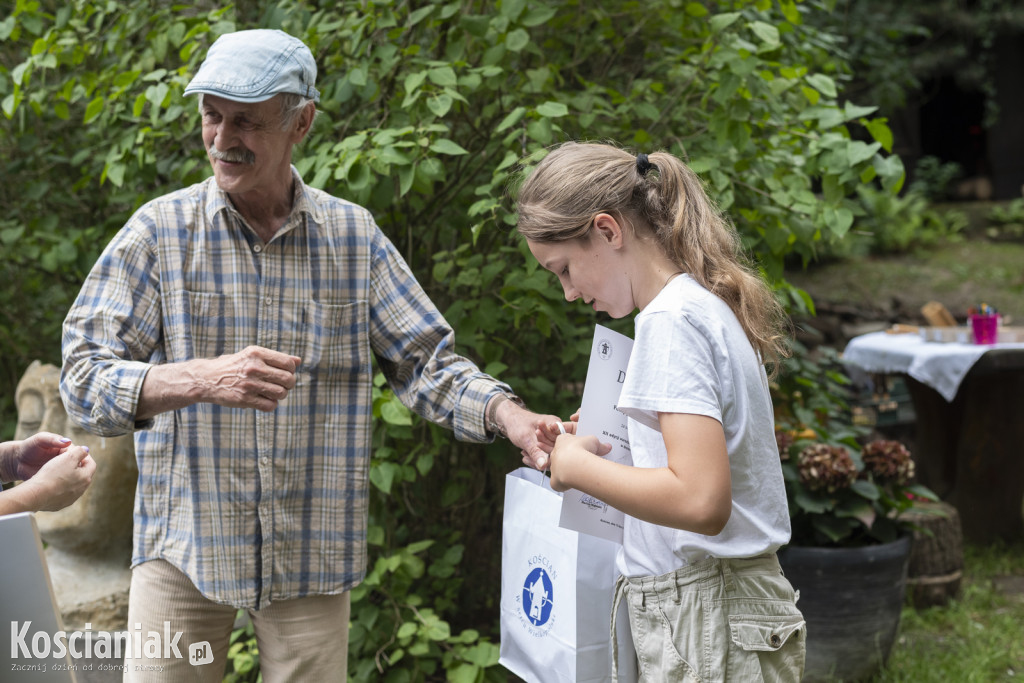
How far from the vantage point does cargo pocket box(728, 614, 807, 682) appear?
1612 mm

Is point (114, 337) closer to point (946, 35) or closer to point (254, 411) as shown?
point (254, 411)

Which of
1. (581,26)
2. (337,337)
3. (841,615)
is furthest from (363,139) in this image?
(841,615)

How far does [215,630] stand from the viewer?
213 cm

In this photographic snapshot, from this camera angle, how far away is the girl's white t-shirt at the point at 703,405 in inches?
60.1

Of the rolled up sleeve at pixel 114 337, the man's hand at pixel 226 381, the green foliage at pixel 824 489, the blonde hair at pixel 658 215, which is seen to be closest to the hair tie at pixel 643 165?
the blonde hair at pixel 658 215

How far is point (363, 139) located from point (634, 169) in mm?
1247

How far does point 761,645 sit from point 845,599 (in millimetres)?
2253

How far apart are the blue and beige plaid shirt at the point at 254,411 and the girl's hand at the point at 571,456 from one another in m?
0.47

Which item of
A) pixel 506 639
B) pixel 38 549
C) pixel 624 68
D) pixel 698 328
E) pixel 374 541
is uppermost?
pixel 624 68

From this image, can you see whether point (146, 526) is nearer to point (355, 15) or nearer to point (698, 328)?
point (698, 328)

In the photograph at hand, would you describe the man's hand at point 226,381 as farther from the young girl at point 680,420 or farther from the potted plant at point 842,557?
the potted plant at point 842,557

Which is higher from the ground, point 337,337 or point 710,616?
point 337,337

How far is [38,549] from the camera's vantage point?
118cm

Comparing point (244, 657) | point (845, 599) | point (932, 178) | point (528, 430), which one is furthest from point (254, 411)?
point (932, 178)
